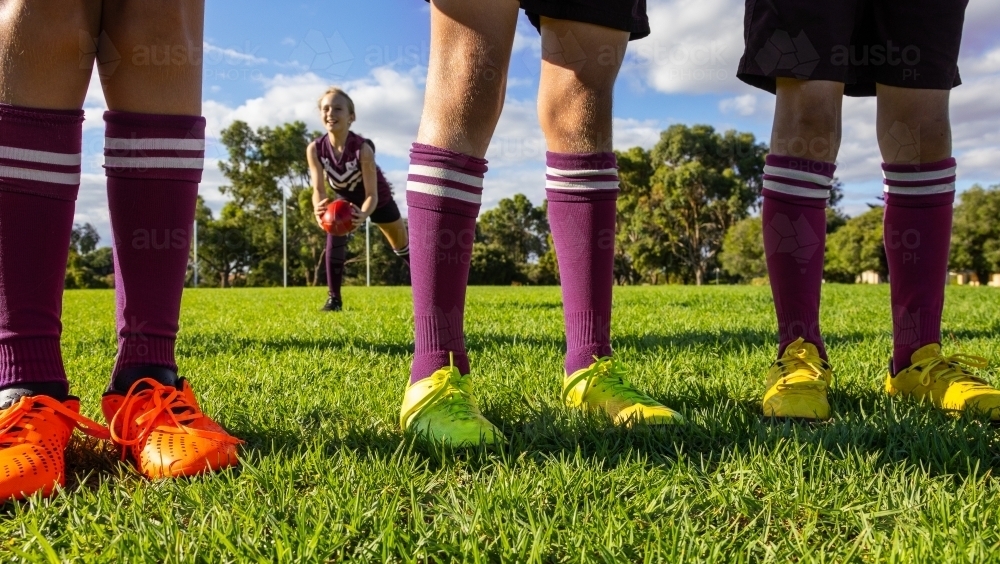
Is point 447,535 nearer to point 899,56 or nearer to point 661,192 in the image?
point 899,56

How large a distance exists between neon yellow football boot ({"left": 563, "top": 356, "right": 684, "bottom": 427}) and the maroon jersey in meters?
5.57

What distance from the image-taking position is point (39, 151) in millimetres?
1449

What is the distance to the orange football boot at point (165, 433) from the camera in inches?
54.6

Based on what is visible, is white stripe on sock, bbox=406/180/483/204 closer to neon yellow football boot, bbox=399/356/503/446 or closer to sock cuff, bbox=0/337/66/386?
neon yellow football boot, bbox=399/356/503/446

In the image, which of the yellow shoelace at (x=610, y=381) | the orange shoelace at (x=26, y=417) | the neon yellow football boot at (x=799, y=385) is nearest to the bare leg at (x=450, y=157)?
the yellow shoelace at (x=610, y=381)

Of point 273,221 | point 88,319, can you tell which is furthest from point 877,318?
point 273,221

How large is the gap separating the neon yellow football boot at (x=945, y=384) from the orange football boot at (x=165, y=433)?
73.5 inches

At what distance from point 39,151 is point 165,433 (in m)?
0.65

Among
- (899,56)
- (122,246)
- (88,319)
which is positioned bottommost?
(88,319)

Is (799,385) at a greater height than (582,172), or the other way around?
(582,172)

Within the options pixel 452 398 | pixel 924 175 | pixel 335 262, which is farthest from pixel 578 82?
pixel 335 262

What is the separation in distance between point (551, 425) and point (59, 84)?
1.33m

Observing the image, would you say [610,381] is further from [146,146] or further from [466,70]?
[146,146]

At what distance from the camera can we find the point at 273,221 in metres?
41.4
